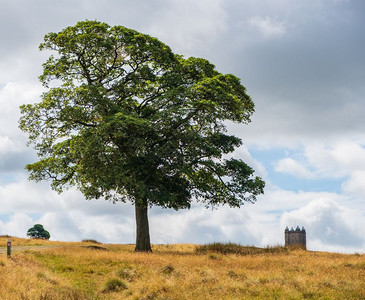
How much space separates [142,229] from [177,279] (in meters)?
15.3

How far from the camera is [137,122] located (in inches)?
1054

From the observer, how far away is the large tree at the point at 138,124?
28641 mm

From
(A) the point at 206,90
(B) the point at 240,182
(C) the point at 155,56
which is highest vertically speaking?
(C) the point at 155,56

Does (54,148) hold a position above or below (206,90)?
below

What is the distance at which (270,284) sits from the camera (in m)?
14.9

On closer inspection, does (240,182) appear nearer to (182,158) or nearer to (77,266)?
(182,158)

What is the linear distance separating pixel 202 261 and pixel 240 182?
10736 millimetres

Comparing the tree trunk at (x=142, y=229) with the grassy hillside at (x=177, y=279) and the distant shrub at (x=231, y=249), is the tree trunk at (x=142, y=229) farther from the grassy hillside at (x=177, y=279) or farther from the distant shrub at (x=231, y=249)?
the grassy hillside at (x=177, y=279)

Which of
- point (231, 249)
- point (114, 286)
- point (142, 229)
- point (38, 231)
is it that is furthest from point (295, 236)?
point (114, 286)

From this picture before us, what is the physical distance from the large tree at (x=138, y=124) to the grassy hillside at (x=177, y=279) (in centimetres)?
827

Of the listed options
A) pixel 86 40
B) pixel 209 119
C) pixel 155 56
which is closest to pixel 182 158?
pixel 209 119

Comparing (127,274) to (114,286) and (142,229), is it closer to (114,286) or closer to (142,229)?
(114,286)

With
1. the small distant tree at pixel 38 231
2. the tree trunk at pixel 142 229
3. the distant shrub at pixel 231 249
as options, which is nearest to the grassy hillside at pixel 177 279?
the distant shrub at pixel 231 249

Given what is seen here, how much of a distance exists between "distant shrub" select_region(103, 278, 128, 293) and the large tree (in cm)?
1213
